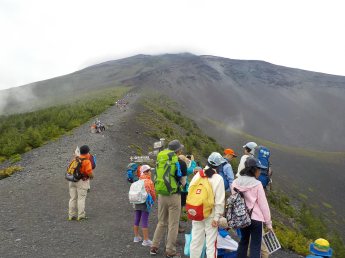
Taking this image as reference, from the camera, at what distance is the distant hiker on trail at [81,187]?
953 centimetres

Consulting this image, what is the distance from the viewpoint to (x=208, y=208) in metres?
6.09

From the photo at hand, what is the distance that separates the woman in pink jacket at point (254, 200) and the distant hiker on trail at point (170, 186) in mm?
1192

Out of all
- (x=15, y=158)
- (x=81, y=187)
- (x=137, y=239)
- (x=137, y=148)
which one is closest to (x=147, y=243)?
(x=137, y=239)

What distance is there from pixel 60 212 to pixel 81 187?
1819mm

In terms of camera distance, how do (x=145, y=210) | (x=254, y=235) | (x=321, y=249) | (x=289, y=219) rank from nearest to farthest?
1. (x=321, y=249)
2. (x=254, y=235)
3. (x=145, y=210)
4. (x=289, y=219)

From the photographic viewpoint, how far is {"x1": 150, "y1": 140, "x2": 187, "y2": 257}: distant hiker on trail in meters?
6.91

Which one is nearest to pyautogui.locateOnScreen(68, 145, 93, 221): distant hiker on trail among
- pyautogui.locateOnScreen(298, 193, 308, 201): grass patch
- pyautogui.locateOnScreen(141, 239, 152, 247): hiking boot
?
pyautogui.locateOnScreen(141, 239, 152, 247): hiking boot

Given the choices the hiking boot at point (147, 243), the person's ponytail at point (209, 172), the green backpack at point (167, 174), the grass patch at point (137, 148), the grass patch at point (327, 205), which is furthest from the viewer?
the grass patch at point (327, 205)

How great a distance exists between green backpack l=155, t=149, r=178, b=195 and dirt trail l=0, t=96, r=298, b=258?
1.69 meters

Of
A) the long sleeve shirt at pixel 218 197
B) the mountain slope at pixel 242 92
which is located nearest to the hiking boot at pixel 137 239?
the long sleeve shirt at pixel 218 197

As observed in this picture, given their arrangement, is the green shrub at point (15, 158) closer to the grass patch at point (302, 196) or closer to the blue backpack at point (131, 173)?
the blue backpack at point (131, 173)

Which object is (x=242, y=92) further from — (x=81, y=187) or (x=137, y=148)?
(x=81, y=187)

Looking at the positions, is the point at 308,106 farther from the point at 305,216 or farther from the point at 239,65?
the point at 305,216

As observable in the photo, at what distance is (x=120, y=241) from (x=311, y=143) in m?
93.5
